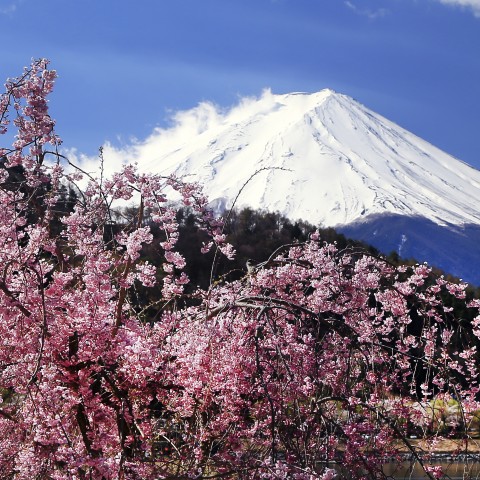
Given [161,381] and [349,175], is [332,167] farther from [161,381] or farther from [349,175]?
[161,381]

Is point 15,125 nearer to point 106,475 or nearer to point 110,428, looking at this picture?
point 110,428

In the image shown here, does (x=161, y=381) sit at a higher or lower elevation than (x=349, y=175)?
lower

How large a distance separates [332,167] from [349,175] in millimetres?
3678

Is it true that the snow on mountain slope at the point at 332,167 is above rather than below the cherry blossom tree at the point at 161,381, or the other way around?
above

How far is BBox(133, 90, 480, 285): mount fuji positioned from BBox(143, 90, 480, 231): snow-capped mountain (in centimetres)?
17

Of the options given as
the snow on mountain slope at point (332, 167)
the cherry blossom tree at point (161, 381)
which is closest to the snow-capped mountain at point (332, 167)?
the snow on mountain slope at point (332, 167)

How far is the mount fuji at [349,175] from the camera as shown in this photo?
125312mm

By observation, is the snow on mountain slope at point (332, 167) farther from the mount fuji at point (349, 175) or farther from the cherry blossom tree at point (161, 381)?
the cherry blossom tree at point (161, 381)

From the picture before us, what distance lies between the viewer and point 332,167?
432 feet

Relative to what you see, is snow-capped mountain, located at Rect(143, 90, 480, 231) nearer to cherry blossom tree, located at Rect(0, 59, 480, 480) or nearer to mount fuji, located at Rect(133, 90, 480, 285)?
mount fuji, located at Rect(133, 90, 480, 285)

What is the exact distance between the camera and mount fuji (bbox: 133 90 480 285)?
12531 cm

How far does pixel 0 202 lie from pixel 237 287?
1207 mm

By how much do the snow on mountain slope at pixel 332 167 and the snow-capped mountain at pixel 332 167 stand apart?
0.54 feet

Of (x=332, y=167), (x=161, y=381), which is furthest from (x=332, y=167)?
(x=161, y=381)
